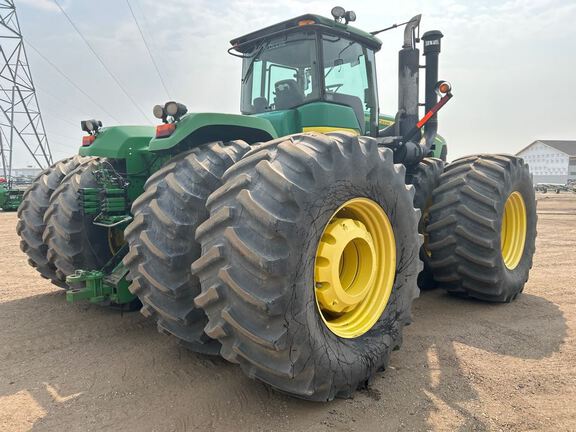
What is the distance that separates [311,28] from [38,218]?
307 cm

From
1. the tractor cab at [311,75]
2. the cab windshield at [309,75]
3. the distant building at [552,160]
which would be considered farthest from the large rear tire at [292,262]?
the distant building at [552,160]

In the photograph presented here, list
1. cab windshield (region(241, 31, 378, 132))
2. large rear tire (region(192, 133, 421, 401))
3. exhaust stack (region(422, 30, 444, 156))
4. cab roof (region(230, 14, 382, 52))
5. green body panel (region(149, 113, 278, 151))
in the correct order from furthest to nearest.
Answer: exhaust stack (region(422, 30, 444, 156))
cab windshield (region(241, 31, 378, 132))
cab roof (region(230, 14, 382, 52))
green body panel (region(149, 113, 278, 151))
large rear tire (region(192, 133, 421, 401))

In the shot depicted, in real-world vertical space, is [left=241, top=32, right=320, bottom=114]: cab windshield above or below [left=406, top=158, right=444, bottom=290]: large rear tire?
above

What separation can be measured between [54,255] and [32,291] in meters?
1.62

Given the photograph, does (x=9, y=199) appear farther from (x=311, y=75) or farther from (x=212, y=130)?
(x=212, y=130)

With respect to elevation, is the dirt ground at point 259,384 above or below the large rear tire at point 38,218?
below

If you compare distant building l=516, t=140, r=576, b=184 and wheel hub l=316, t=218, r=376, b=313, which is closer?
wheel hub l=316, t=218, r=376, b=313

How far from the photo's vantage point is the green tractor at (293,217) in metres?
2.17

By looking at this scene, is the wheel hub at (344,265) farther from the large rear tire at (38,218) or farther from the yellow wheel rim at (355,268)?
the large rear tire at (38,218)

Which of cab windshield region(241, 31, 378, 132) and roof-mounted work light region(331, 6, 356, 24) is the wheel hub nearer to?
cab windshield region(241, 31, 378, 132)

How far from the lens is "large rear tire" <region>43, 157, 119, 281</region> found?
368 centimetres

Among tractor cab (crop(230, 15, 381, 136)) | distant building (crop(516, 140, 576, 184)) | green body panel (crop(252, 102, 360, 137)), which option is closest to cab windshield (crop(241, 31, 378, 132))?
tractor cab (crop(230, 15, 381, 136))

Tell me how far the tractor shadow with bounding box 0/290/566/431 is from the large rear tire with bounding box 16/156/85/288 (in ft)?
1.48

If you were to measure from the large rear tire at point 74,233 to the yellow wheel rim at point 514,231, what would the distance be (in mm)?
4068
